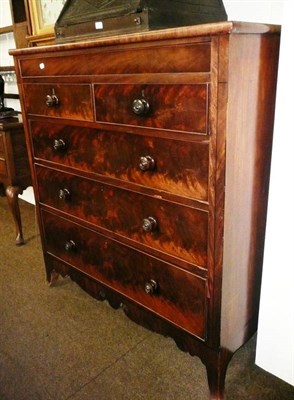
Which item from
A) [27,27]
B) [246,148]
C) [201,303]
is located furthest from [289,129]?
[27,27]

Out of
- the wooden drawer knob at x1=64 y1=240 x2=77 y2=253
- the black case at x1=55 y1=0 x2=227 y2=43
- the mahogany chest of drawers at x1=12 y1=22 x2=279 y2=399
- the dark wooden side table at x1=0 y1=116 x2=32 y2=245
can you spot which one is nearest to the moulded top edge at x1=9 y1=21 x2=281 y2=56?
the mahogany chest of drawers at x1=12 y1=22 x2=279 y2=399

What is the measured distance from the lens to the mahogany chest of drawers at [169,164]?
93cm

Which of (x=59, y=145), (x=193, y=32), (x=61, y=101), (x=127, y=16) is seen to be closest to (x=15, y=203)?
(x=59, y=145)

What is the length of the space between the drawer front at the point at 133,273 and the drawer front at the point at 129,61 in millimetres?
623

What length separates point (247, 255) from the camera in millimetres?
1183

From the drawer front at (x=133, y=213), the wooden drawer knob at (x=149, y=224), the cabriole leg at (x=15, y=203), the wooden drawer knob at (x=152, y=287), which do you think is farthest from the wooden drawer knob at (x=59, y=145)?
the cabriole leg at (x=15, y=203)

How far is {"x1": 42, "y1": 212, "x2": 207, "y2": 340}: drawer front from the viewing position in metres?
1.15

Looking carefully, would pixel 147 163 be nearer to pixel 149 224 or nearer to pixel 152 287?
pixel 149 224

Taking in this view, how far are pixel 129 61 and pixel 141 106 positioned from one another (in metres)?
0.15

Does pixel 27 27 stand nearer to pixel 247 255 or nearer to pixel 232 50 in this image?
pixel 232 50

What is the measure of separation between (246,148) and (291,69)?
24cm

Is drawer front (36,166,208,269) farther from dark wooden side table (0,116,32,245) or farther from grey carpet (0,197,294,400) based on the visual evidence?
dark wooden side table (0,116,32,245)

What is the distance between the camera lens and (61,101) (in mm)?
1347

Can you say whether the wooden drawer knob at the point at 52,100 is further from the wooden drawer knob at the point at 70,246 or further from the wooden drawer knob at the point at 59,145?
the wooden drawer knob at the point at 70,246
